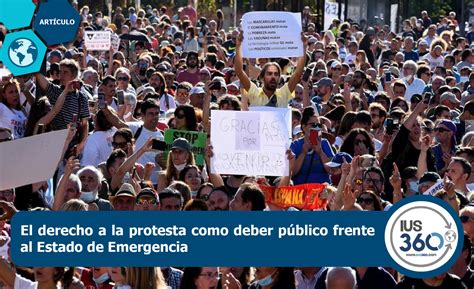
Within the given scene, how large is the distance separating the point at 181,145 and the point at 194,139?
39 cm

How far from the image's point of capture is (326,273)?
8.87m

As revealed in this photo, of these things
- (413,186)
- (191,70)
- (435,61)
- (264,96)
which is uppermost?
(264,96)

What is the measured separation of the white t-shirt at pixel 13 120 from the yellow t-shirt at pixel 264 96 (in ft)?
6.96

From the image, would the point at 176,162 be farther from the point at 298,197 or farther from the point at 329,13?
the point at 329,13

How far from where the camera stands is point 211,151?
38.3ft

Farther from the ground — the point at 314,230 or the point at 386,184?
the point at 314,230

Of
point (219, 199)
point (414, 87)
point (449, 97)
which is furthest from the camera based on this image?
point (414, 87)

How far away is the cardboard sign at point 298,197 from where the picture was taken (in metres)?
10.9

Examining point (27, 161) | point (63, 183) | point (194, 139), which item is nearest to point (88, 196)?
point (63, 183)

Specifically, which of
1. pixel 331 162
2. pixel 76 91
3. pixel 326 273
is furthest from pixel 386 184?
pixel 326 273

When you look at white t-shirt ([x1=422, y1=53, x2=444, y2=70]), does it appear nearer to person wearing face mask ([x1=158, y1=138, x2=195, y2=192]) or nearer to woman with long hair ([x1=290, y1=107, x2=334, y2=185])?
woman with long hair ([x1=290, y1=107, x2=334, y2=185])

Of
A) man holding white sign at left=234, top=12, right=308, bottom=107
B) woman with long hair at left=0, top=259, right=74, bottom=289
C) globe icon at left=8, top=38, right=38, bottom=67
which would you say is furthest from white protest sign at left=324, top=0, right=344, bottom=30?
woman with long hair at left=0, top=259, right=74, bottom=289

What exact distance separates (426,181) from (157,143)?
2.57 metres

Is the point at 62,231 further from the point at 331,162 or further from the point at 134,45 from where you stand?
the point at 134,45
